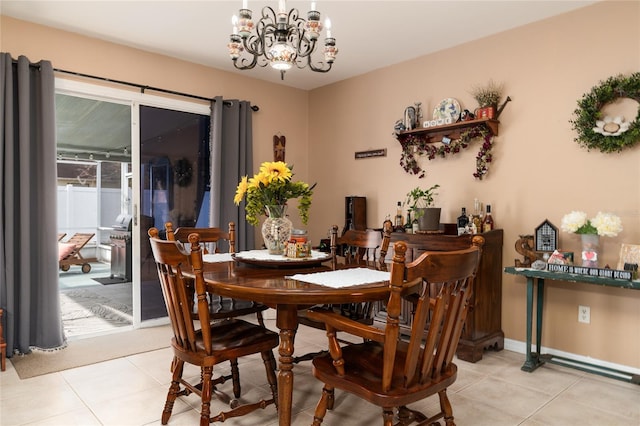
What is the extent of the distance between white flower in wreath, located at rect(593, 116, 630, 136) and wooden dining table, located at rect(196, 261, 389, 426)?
6.80 ft

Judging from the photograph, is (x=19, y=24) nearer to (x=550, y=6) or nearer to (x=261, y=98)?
(x=261, y=98)

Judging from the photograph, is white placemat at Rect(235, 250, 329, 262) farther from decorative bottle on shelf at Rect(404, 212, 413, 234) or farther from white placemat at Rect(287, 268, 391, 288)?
decorative bottle on shelf at Rect(404, 212, 413, 234)

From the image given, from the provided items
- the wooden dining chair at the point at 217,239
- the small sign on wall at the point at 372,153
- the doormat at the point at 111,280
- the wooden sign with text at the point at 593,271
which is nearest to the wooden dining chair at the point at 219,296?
the wooden dining chair at the point at 217,239

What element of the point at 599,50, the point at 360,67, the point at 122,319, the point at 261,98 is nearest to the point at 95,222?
the point at 122,319

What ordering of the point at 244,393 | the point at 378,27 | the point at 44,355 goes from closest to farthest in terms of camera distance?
1. the point at 244,393
2. the point at 44,355
3. the point at 378,27

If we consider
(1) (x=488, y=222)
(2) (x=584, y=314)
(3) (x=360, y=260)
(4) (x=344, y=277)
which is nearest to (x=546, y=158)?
(1) (x=488, y=222)

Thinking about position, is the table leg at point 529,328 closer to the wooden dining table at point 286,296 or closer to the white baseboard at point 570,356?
the white baseboard at point 570,356

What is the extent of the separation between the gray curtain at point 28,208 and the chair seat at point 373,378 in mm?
2615

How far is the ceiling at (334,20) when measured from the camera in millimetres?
3062

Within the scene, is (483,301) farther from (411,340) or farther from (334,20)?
(334,20)

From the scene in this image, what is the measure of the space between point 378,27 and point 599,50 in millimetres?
1587

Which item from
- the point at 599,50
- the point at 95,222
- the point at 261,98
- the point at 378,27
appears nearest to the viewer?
the point at 599,50

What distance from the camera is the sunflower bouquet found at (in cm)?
240

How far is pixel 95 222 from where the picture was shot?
783cm
